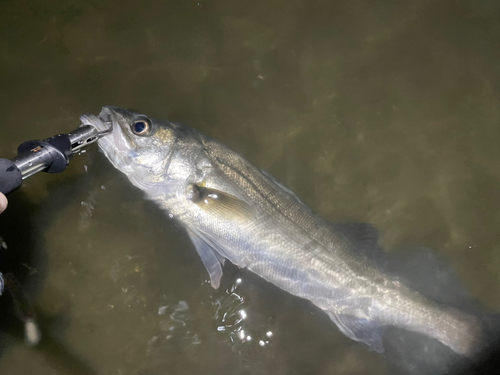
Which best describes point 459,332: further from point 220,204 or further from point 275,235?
point 220,204

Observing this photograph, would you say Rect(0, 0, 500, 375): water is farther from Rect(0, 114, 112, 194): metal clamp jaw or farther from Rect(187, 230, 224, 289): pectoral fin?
Rect(0, 114, 112, 194): metal clamp jaw

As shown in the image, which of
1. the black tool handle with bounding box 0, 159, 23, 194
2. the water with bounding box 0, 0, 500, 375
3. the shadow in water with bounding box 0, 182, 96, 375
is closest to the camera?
the black tool handle with bounding box 0, 159, 23, 194

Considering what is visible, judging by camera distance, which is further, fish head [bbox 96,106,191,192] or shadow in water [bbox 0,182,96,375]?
shadow in water [bbox 0,182,96,375]

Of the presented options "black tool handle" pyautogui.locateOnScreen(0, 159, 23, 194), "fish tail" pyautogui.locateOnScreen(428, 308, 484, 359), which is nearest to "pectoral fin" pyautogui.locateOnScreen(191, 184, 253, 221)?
"black tool handle" pyautogui.locateOnScreen(0, 159, 23, 194)

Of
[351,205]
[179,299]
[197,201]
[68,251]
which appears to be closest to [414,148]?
[351,205]

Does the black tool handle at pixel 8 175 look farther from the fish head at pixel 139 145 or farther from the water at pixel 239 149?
the water at pixel 239 149

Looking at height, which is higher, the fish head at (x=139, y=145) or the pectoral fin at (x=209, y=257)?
the fish head at (x=139, y=145)

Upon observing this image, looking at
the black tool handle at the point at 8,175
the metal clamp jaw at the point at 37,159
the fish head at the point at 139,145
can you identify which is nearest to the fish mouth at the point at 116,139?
the fish head at the point at 139,145

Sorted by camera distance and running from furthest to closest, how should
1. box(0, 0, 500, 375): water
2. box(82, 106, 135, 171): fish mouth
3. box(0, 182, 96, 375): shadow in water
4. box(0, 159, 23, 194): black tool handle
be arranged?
box(0, 0, 500, 375): water, box(0, 182, 96, 375): shadow in water, box(82, 106, 135, 171): fish mouth, box(0, 159, 23, 194): black tool handle

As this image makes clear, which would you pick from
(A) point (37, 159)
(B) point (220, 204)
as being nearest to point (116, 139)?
(A) point (37, 159)
